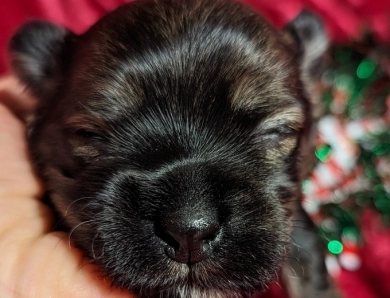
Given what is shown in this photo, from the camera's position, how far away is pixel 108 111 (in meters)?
1.19

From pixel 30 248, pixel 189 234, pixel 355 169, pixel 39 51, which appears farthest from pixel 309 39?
pixel 30 248

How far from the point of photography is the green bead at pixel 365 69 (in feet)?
6.78

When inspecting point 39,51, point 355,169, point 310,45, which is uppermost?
point 39,51

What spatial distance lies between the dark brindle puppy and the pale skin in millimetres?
51

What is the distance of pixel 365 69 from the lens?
2.08 m

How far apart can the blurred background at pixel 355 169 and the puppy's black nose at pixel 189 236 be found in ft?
2.72

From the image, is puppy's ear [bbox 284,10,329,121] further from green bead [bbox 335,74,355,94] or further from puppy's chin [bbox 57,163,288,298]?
puppy's chin [bbox 57,163,288,298]

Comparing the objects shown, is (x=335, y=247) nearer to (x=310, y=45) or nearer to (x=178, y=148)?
(x=310, y=45)

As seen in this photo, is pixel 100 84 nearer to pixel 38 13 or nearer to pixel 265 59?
pixel 265 59

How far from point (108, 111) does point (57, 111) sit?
238 mm

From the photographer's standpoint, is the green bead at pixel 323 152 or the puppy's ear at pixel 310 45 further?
the green bead at pixel 323 152

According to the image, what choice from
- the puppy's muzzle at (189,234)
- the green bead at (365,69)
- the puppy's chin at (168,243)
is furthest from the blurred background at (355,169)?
the puppy's muzzle at (189,234)

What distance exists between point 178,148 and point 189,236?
0.21m

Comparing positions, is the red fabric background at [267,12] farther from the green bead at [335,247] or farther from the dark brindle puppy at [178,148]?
the dark brindle puppy at [178,148]
